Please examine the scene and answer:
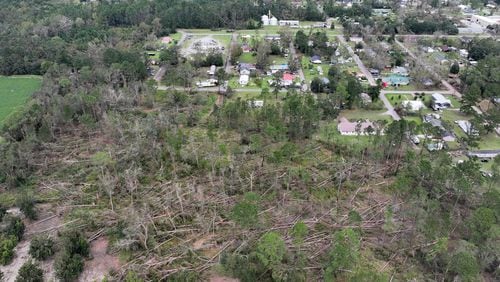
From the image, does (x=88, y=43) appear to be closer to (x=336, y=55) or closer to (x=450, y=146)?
(x=336, y=55)

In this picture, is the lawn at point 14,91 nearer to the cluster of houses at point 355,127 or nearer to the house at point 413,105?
the cluster of houses at point 355,127

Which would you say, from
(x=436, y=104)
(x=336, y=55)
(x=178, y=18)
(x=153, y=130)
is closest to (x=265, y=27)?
(x=178, y=18)

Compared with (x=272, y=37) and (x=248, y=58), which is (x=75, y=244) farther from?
(x=272, y=37)

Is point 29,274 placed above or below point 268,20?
below

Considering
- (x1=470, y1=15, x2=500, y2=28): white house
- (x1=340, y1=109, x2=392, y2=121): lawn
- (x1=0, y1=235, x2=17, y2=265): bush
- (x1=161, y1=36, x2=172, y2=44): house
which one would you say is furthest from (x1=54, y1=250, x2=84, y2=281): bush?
(x1=470, y1=15, x2=500, y2=28): white house

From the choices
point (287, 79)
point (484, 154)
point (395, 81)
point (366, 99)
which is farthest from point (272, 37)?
point (484, 154)

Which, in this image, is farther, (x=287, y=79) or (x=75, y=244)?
(x=287, y=79)
